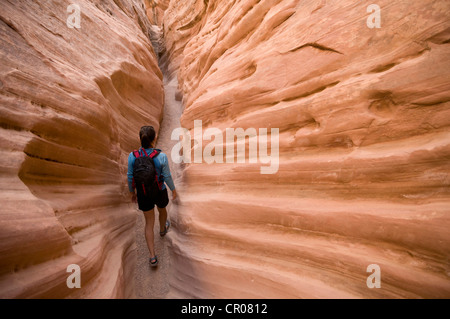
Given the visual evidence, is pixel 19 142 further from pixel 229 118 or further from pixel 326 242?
pixel 326 242

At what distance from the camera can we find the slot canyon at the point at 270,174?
1594mm

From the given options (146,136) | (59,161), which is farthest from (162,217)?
(59,161)

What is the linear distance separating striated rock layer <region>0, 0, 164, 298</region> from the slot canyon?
0.05 ft

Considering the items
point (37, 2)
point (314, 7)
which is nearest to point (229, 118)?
point (314, 7)

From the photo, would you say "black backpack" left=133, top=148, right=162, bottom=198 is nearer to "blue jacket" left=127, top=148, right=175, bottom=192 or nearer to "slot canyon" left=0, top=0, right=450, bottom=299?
"blue jacket" left=127, top=148, right=175, bottom=192

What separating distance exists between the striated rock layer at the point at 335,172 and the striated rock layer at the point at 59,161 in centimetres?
103

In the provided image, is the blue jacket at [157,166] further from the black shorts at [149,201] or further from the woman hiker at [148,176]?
the black shorts at [149,201]

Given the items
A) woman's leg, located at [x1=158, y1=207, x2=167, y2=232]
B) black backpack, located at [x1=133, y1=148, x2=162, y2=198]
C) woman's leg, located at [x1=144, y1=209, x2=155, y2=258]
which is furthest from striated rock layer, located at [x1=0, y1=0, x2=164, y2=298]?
black backpack, located at [x1=133, y1=148, x2=162, y2=198]

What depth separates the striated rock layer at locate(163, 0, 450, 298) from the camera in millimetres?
1595

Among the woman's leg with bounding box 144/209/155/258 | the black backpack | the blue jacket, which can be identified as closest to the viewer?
the black backpack

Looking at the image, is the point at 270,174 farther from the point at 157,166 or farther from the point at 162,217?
the point at 162,217

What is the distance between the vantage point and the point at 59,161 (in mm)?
2320
